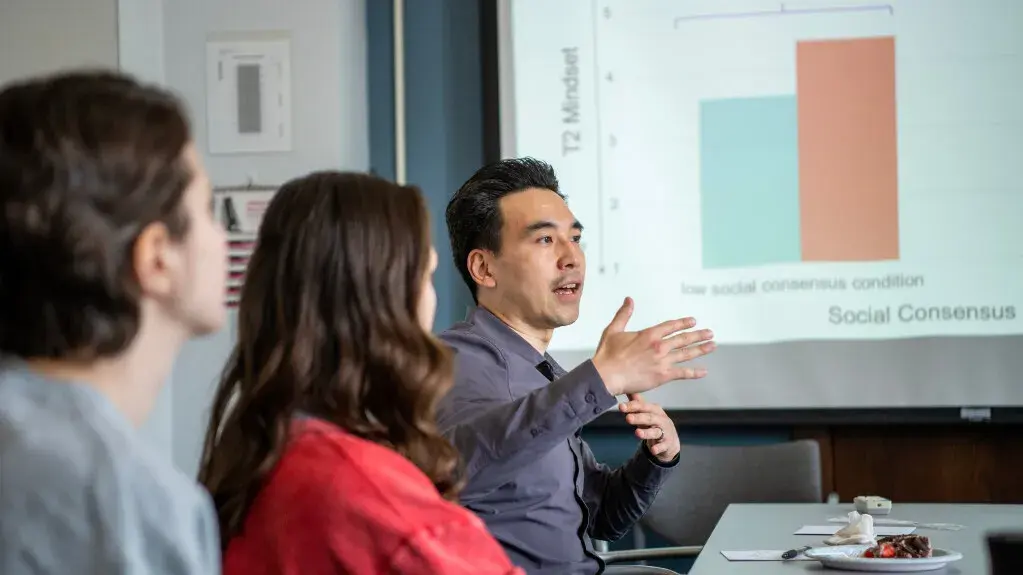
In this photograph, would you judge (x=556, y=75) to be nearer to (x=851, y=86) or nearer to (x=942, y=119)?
(x=851, y=86)

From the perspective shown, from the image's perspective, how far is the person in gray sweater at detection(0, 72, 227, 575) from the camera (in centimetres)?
76

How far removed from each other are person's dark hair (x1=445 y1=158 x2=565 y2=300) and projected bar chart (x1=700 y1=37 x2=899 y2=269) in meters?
1.34

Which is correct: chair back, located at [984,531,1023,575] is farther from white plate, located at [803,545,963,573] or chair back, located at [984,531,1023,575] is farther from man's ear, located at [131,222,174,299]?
man's ear, located at [131,222,174,299]

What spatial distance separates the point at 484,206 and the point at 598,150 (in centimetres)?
140

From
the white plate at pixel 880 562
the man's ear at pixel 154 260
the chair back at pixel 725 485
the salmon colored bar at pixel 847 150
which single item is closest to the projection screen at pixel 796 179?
the salmon colored bar at pixel 847 150

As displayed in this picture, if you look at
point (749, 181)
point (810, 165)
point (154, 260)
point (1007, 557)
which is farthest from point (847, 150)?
point (154, 260)

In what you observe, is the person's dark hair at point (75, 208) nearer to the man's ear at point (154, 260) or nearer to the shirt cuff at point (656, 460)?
the man's ear at point (154, 260)

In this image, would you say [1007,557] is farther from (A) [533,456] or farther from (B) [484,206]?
(A) [533,456]

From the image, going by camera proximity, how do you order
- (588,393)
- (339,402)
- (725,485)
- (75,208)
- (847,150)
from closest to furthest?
(75,208) → (339,402) → (588,393) → (725,485) → (847,150)

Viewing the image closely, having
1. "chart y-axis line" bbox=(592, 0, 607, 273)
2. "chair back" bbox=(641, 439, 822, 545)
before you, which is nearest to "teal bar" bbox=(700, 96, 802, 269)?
"chart y-axis line" bbox=(592, 0, 607, 273)

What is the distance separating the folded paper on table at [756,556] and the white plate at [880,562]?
65 mm

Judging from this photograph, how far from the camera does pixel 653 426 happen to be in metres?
2.23

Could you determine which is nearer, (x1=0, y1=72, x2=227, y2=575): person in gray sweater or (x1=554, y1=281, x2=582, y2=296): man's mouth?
(x1=0, y1=72, x2=227, y2=575): person in gray sweater

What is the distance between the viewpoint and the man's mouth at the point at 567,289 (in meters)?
2.38
